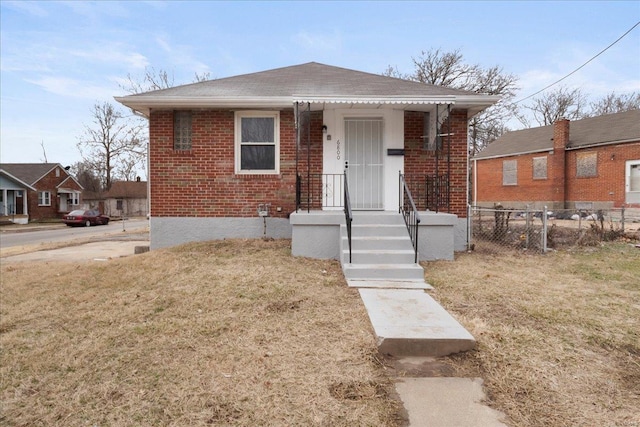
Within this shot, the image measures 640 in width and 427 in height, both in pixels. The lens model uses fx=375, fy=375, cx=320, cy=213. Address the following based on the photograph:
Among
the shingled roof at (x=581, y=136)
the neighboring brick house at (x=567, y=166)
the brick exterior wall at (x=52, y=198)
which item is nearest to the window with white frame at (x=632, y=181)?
the neighboring brick house at (x=567, y=166)

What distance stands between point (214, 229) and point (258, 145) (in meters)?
2.15

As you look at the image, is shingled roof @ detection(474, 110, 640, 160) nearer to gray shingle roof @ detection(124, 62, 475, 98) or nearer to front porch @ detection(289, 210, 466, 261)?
gray shingle roof @ detection(124, 62, 475, 98)

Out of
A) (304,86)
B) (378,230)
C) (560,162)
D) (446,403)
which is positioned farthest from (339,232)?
(560,162)

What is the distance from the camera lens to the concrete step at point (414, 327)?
320 centimetres

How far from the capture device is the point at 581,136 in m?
20.9

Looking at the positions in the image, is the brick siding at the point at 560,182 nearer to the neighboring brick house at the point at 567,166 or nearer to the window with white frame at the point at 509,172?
the neighboring brick house at the point at 567,166

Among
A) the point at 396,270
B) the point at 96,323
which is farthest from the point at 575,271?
the point at 96,323

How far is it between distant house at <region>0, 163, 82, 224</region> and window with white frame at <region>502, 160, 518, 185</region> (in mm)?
36843

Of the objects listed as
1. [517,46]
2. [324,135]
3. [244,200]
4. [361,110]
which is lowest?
[244,200]

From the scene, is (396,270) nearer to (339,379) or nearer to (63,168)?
(339,379)

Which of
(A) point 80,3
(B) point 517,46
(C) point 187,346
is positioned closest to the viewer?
(C) point 187,346

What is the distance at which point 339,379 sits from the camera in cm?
276

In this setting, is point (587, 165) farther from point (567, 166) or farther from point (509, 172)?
point (509, 172)

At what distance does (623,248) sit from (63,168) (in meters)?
46.3
